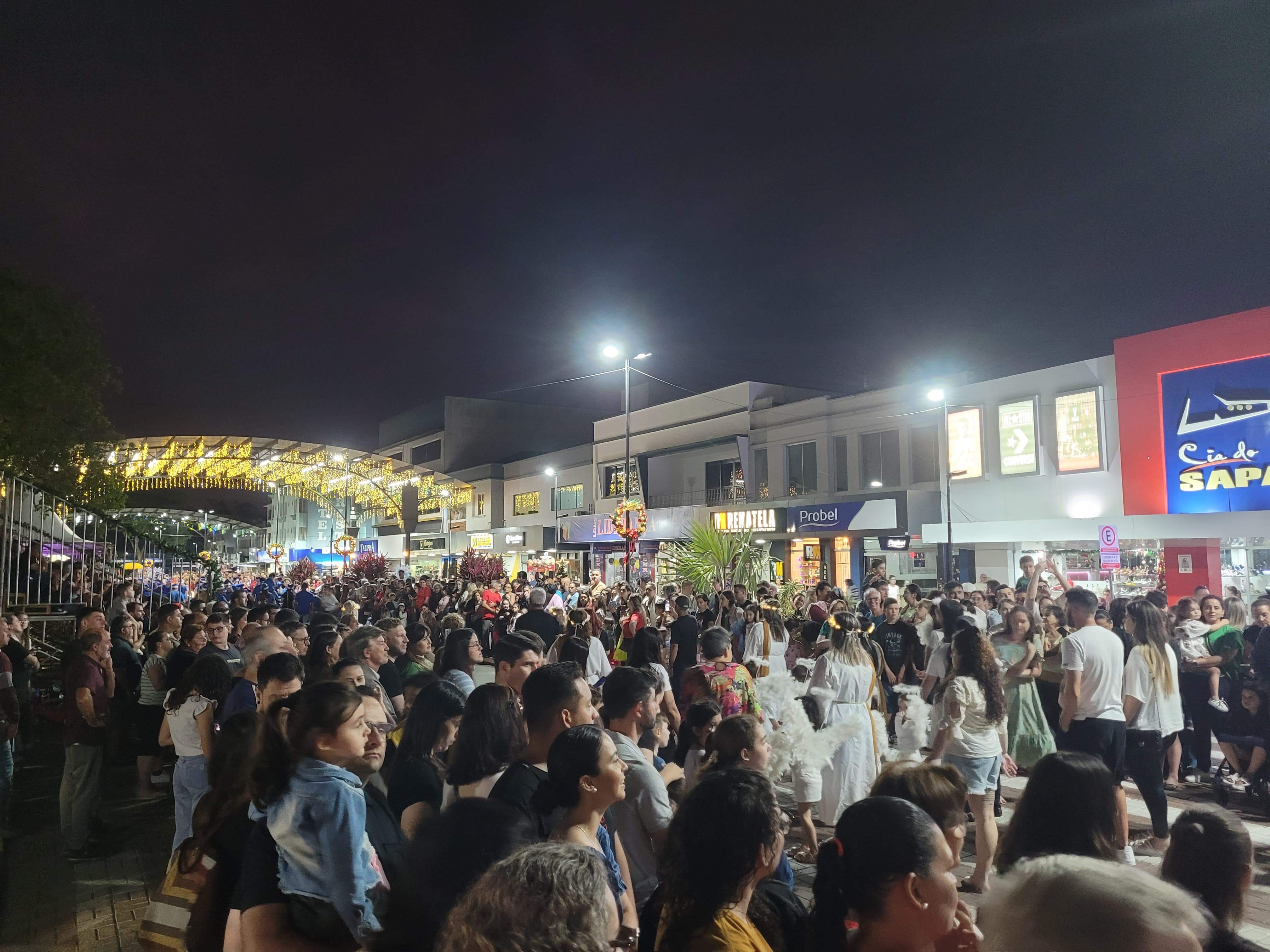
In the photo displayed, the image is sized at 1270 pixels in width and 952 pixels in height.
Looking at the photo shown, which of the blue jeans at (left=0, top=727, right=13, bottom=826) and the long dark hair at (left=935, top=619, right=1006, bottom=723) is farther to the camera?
the blue jeans at (left=0, top=727, right=13, bottom=826)

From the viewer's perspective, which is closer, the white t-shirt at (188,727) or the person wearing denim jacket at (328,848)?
the person wearing denim jacket at (328,848)

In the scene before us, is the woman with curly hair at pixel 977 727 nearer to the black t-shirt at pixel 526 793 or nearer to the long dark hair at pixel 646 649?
the long dark hair at pixel 646 649

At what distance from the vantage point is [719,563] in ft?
58.0

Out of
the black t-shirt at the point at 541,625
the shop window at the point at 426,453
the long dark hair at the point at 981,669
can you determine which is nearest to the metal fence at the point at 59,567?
the black t-shirt at the point at 541,625

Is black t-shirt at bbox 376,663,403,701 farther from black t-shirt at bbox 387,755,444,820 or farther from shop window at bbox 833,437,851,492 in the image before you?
shop window at bbox 833,437,851,492

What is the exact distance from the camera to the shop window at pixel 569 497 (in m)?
44.0

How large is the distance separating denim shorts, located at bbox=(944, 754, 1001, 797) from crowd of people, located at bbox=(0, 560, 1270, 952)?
0.02 m

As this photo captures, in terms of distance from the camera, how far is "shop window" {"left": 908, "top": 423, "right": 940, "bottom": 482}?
1042 inches

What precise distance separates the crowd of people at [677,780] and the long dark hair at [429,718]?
1cm

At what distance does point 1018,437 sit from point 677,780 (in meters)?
22.0

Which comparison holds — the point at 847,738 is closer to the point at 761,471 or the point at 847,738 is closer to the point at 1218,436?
the point at 1218,436

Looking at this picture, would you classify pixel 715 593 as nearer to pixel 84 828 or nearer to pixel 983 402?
pixel 84 828

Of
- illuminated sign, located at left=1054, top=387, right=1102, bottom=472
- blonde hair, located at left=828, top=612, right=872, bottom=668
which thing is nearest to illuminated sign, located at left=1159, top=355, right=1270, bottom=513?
illuminated sign, located at left=1054, top=387, right=1102, bottom=472

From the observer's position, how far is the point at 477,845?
6.62ft
